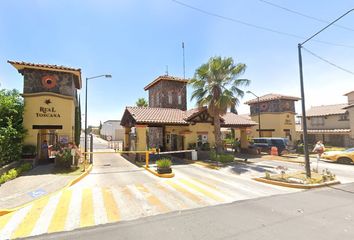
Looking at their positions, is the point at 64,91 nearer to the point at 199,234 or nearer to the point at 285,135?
the point at 199,234

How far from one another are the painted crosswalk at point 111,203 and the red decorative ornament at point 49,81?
10015 mm

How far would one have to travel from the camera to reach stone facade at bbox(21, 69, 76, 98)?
16281 mm

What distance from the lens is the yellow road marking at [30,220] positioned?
5.89m

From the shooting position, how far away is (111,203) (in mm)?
8336

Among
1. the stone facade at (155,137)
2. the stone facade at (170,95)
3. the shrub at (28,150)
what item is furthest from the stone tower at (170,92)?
the shrub at (28,150)

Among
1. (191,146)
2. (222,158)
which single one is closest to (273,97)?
(191,146)

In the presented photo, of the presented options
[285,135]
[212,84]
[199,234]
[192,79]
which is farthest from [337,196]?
[285,135]

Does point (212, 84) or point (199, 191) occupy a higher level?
point (212, 84)

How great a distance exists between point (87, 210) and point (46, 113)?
11.9 m

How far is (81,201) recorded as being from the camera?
8500 mm

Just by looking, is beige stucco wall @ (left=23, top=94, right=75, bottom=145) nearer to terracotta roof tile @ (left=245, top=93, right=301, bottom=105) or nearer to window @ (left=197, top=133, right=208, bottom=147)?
window @ (left=197, top=133, right=208, bottom=147)

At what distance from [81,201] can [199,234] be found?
Result: 5237 mm

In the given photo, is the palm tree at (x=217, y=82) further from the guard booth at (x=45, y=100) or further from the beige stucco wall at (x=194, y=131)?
the guard booth at (x=45, y=100)

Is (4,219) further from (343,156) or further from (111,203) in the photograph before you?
(343,156)
